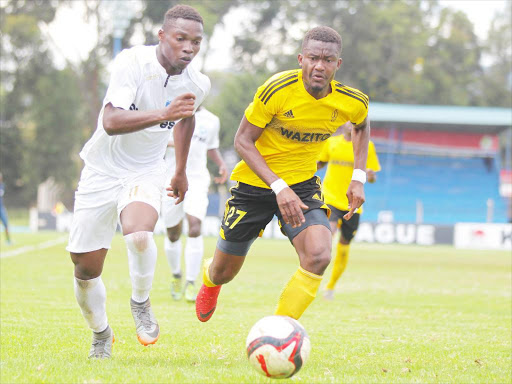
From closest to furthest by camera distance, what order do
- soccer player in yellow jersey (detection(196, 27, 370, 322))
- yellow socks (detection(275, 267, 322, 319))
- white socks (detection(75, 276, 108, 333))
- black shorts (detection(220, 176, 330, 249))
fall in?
1. yellow socks (detection(275, 267, 322, 319))
2. soccer player in yellow jersey (detection(196, 27, 370, 322))
3. white socks (detection(75, 276, 108, 333))
4. black shorts (detection(220, 176, 330, 249))

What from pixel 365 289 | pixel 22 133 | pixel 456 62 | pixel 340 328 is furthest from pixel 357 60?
pixel 340 328

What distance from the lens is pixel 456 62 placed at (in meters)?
61.2

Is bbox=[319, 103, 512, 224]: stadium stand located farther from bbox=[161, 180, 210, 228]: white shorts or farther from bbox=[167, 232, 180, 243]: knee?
bbox=[167, 232, 180, 243]: knee

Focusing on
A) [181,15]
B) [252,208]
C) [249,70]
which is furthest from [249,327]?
[249,70]

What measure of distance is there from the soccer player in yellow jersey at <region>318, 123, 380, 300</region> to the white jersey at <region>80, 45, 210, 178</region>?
5234 millimetres

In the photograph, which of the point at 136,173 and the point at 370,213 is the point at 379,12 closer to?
the point at 370,213

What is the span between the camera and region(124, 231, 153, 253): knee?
5531mm

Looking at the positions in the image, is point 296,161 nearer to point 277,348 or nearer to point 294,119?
point 294,119

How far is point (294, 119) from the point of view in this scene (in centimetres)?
584

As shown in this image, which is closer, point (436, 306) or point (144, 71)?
point (144, 71)

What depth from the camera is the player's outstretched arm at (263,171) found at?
548cm

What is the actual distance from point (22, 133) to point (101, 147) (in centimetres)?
5065

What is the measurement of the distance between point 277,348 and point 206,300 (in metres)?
2.25

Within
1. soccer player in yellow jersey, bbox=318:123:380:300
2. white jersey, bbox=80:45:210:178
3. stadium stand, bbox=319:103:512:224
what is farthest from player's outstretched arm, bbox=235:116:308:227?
stadium stand, bbox=319:103:512:224
